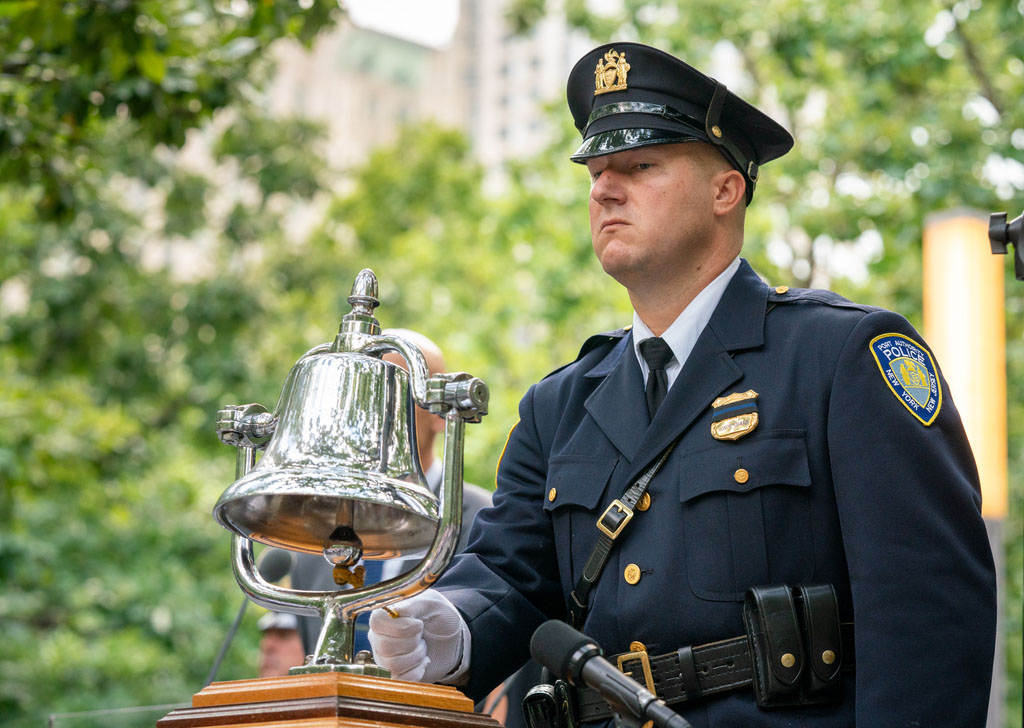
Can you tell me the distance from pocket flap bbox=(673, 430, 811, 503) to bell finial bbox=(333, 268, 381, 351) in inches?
28.5

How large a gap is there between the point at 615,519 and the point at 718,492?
24 centimetres

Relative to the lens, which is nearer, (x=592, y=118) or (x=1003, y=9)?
(x=592, y=118)

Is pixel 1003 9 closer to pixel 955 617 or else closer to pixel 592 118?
pixel 592 118

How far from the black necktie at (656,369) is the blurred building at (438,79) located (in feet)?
218

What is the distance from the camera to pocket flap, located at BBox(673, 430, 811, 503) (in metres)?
2.77

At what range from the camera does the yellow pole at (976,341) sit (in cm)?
640

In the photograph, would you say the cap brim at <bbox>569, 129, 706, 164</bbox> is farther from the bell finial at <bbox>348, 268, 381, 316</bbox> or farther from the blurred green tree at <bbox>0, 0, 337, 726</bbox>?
the blurred green tree at <bbox>0, 0, 337, 726</bbox>

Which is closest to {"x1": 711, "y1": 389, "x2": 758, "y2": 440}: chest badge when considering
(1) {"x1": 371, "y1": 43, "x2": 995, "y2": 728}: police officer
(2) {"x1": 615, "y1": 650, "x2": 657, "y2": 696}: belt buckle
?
(1) {"x1": 371, "y1": 43, "x2": 995, "y2": 728}: police officer

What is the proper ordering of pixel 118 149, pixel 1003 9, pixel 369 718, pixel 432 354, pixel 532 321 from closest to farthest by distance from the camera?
pixel 369 718 → pixel 432 354 → pixel 1003 9 → pixel 118 149 → pixel 532 321

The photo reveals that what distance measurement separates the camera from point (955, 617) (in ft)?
8.34

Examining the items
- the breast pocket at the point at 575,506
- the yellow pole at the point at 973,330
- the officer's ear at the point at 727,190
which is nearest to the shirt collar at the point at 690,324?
the officer's ear at the point at 727,190

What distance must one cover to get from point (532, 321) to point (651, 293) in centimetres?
1344

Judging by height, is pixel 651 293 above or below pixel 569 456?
above

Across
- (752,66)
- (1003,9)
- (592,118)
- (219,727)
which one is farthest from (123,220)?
(219,727)
